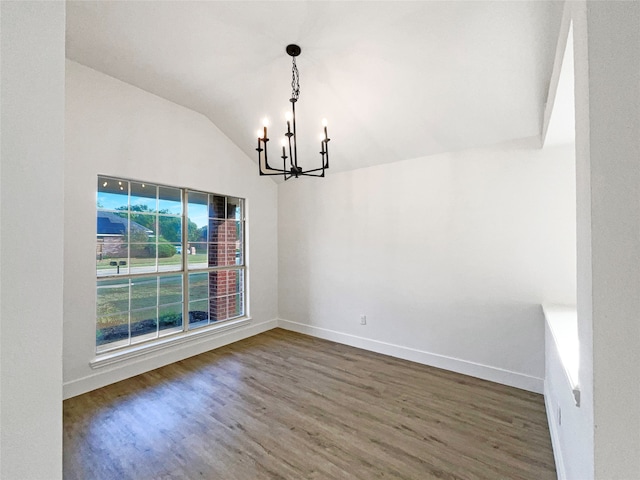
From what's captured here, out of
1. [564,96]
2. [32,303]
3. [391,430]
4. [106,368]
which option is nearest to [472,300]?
[391,430]

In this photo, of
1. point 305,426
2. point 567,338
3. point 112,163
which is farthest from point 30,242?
point 112,163

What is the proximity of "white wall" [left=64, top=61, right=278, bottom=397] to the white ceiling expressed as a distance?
244 mm

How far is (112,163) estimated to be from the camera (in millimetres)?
3109

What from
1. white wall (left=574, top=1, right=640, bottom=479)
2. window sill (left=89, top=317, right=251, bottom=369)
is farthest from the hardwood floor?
white wall (left=574, top=1, right=640, bottom=479)

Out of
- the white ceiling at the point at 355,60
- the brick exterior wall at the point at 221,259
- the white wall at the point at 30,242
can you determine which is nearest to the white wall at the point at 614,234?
the white wall at the point at 30,242

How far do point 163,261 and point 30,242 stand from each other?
3.48 m

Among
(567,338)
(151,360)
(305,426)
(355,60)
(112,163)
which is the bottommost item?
(305,426)

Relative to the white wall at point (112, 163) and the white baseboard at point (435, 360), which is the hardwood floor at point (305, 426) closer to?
the white baseboard at point (435, 360)

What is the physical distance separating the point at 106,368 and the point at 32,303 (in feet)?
10.8

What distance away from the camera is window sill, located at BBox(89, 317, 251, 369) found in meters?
3.03

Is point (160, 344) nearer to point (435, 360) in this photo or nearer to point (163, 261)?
point (163, 261)

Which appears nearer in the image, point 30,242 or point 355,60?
point 30,242

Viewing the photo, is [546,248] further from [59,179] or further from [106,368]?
[106,368]

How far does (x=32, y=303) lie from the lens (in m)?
0.52
